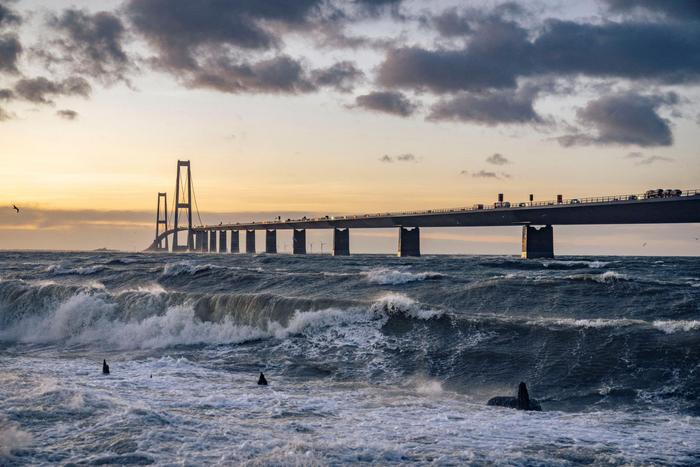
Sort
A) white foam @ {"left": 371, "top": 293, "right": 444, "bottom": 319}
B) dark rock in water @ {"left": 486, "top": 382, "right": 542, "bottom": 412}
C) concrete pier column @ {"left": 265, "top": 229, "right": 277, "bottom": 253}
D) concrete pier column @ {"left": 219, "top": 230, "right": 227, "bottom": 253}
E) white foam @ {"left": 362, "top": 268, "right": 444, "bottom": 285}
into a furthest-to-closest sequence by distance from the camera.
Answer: concrete pier column @ {"left": 219, "top": 230, "right": 227, "bottom": 253}
concrete pier column @ {"left": 265, "top": 229, "right": 277, "bottom": 253}
white foam @ {"left": 362, "top": 268, "right": 444, "bottom": 285}
white foam @ {"left": 371, "top": 293, "right": 444, "bottom": 319}
dark rock in water @ {"left": 486, "top": 382, "right": 542, "bottom": 412}

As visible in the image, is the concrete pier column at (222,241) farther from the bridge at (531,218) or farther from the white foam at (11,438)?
the white foam at (11,438)

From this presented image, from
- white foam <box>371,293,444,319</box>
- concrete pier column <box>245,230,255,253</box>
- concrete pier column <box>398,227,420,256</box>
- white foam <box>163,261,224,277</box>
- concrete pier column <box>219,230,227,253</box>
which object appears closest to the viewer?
white foam <box>371,293,444,319</box>

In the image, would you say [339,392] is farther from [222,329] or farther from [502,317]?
[222,329]

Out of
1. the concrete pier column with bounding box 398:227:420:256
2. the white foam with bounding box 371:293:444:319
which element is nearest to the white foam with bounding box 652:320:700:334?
the white foam with bounding box 371:293:444:319

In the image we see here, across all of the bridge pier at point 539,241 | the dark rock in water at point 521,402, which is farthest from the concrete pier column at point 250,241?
the dark rock in water at point 521,402

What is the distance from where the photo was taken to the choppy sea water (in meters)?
10.6

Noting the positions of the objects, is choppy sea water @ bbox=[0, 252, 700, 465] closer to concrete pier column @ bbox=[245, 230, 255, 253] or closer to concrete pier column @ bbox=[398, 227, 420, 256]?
concrete pier column @ bbox=[398, 227, 420, 256]

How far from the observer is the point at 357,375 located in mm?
18578

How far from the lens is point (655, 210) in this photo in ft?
240

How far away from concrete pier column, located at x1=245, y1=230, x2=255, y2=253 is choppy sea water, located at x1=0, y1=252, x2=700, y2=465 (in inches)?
5629

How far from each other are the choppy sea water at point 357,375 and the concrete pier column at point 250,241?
14299 centimetres

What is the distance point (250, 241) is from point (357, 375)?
163792 millimetres

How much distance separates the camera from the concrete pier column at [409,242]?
117 meters

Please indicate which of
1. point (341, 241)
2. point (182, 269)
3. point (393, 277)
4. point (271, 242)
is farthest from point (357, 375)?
point (271, 242)
